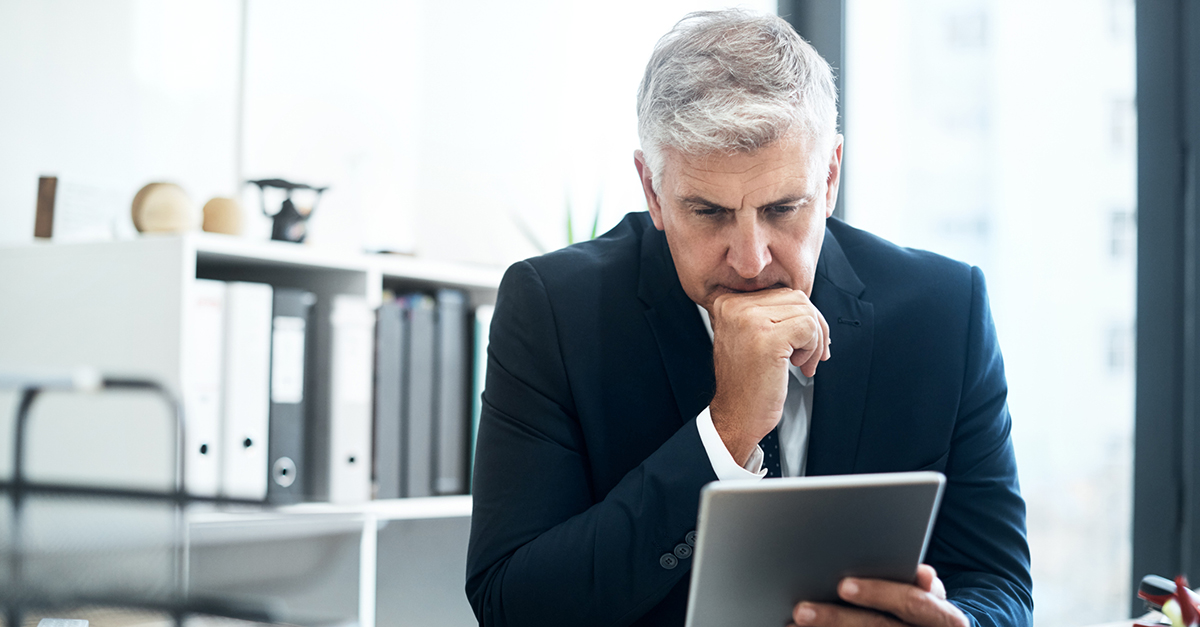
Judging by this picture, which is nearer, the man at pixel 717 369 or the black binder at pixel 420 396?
the man at pixel 717 369

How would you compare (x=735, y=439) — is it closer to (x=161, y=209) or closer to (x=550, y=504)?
(x=550, y=504)

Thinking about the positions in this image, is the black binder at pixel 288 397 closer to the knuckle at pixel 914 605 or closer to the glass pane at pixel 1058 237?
the knuckle at pixel 914 605

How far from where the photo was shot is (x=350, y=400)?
67.2 inches

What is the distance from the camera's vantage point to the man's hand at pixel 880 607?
88 cm

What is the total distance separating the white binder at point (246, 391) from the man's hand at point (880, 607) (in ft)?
3.40

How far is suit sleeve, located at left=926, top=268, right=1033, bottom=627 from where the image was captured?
1196mm

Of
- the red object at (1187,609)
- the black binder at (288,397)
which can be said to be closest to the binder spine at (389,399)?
the black binder at (288,397)

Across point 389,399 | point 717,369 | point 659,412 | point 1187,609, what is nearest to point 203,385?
point 389,399

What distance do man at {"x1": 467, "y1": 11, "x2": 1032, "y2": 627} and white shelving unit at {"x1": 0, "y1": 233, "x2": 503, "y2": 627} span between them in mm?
573

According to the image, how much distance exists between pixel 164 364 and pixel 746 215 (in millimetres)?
962

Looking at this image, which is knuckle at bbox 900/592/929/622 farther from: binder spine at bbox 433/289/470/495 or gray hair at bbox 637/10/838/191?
binder spine at bbox 433/289/470/495

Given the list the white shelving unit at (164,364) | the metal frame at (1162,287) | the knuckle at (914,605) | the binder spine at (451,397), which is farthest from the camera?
the metal frame at (1162,287)

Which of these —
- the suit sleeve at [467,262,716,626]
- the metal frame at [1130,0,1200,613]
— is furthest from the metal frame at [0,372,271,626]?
the metal frame at [1130,0,1200,613]

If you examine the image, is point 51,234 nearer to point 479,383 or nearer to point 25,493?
point 25,493
